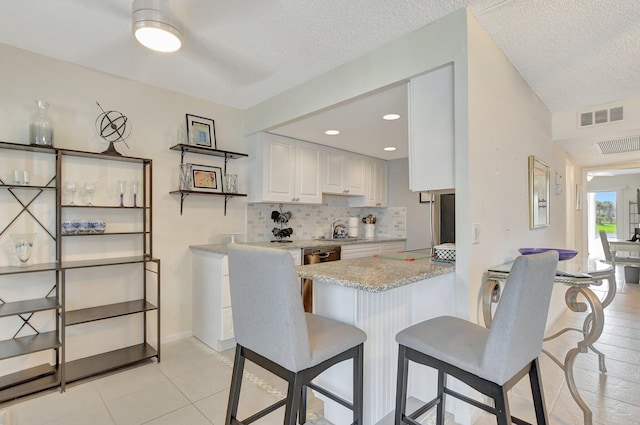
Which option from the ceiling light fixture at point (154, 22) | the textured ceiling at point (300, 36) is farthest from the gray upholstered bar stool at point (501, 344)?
the ceiling light fixture at point (154, 22)

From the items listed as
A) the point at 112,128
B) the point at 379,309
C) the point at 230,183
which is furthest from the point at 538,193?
the point at 112,128

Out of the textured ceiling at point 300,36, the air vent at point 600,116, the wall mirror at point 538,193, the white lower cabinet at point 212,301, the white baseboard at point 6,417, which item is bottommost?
the white baseboard at point 6,417

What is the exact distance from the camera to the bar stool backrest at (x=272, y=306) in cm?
114

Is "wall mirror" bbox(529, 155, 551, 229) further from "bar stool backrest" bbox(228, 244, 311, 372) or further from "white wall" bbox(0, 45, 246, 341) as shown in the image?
"white wall" bbox(0, 45, 246, 341)

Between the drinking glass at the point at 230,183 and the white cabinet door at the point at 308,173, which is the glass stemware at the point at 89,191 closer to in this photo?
the drinking glass at the point at 230,183

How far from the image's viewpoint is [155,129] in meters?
2.92

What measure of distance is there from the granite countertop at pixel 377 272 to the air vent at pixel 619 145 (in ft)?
10.7

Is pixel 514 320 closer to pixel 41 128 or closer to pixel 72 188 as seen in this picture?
pixel 72 188

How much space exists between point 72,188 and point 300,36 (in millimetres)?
2047

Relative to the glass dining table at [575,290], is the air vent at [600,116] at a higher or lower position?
higher

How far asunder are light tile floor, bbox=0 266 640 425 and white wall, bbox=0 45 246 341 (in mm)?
736

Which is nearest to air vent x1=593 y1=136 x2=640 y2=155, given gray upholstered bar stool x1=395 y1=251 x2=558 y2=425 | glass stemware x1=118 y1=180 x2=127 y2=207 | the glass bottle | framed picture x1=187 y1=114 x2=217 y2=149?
gray upholstered bar stool x1=395 y1=251 x2=558 y2=425

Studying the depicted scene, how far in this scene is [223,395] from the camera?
2.06 meters

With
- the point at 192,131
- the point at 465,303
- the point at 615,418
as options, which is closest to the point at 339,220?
the point at 192,131
